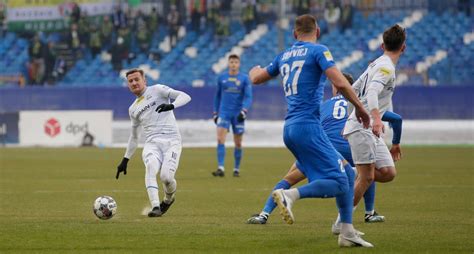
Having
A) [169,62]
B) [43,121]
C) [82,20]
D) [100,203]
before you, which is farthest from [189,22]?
[100,203]

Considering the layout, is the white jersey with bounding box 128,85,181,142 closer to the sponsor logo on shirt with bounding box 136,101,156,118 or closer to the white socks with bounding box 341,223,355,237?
the sponsor logo on shirt with bounding box 136,101,156,118

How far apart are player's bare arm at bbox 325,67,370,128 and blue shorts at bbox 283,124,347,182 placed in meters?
0.42

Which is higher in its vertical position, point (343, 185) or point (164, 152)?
point (343, 185)

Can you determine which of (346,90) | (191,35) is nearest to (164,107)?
(346,90)

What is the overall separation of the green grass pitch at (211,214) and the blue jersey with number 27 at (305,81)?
1232mm

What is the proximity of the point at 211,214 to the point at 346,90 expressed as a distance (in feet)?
13.8

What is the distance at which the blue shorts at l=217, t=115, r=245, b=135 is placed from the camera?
21031 millimetres

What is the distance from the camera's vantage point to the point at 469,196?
15.0m

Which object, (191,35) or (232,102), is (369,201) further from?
(191,35)

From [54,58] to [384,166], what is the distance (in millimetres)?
30537

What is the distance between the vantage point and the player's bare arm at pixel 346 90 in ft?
27.8

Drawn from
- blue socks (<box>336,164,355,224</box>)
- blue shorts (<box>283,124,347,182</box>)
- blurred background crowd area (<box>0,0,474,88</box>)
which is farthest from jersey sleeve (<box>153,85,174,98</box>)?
blurred background crowd area (<box>0,0,474,88</box>)

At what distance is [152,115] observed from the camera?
41.5 ft

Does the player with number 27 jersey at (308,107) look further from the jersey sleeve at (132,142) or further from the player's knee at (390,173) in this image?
the jersey sleeve at (132,142)
